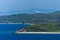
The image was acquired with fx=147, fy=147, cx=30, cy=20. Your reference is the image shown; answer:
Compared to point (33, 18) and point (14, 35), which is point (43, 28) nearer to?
point (33, 18)

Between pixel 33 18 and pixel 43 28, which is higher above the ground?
pixel 33 18

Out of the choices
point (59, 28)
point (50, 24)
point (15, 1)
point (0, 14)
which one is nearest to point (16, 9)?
point (15, 1)

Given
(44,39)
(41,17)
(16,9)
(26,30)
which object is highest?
(16,9)

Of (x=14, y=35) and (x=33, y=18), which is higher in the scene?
(x=33, y=18)

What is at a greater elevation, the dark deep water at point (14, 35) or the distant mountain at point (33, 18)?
the distant mountain at point (33, 18)

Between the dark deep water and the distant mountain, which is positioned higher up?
the distant mountain

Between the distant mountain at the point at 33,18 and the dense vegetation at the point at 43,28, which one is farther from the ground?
the distant mountain at the point at 33,18

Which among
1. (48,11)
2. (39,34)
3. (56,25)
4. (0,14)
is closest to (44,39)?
(39,34)

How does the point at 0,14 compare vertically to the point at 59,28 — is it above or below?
above

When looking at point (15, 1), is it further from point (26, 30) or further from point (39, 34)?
point (39, 34)

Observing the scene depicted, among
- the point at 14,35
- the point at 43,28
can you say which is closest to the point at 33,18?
the point at 43,28
